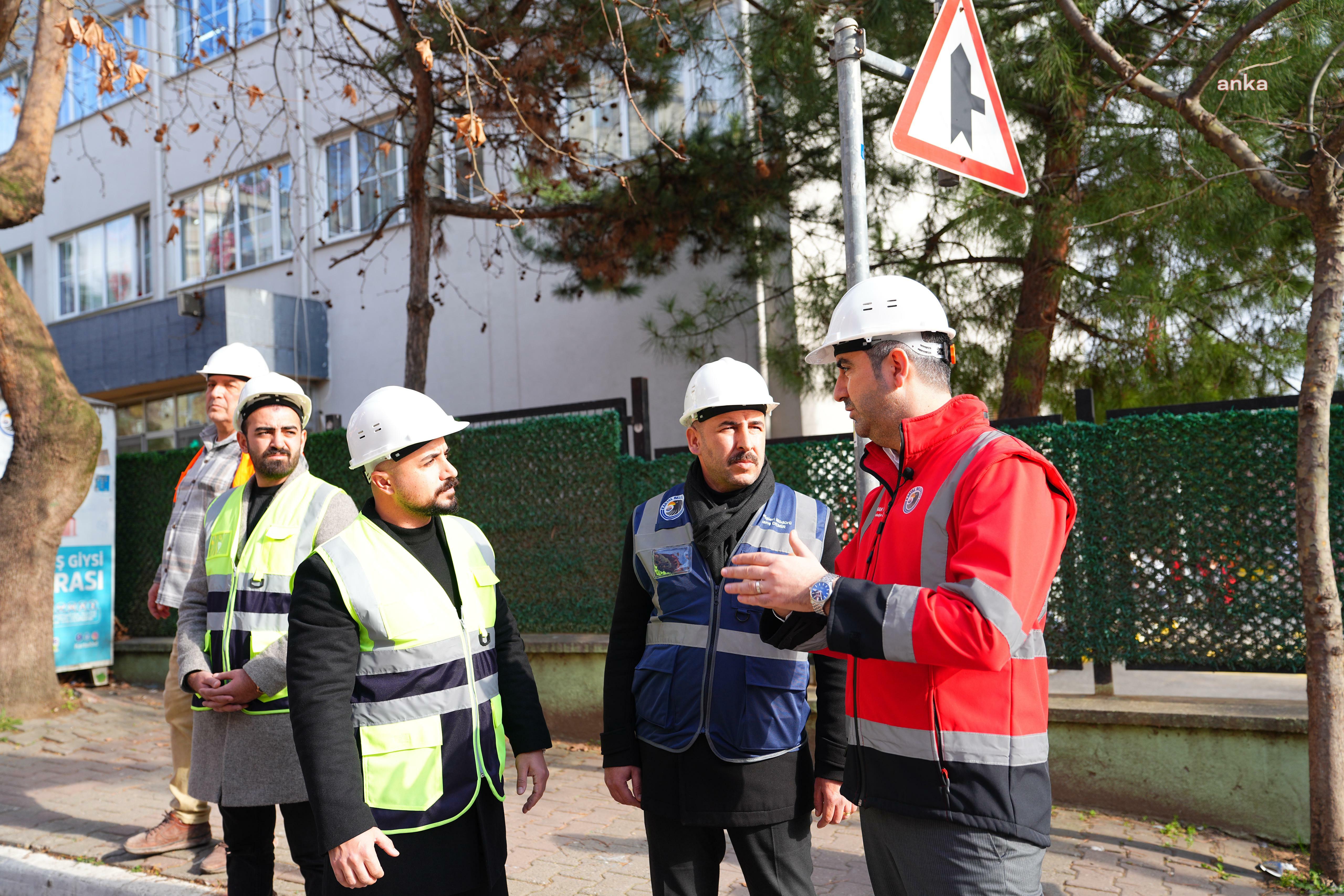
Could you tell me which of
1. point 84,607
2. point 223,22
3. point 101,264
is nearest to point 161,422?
point 101,264

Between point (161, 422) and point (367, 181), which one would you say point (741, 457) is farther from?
point (161, 422)

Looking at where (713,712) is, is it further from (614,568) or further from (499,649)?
(614,568)

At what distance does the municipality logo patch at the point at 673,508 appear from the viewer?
10.4ft

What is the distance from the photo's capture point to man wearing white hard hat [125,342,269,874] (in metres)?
4.74

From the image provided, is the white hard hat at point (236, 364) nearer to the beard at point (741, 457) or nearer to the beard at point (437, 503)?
the beard at point (437, 503)

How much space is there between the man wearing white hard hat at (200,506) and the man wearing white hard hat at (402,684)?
7.03ft

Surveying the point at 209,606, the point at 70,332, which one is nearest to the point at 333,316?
the point at 70,332

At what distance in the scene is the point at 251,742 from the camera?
3.57 metres

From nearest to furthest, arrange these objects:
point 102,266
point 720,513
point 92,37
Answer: point 720,513 < point 92,37 < point 102,266

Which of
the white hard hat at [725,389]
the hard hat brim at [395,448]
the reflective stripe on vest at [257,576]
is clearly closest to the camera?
the hard hat brim at [395,448]

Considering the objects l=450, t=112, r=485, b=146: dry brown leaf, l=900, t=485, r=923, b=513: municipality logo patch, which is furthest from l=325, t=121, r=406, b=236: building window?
l=900, t=485, r=923, b=513: municipality logo patch

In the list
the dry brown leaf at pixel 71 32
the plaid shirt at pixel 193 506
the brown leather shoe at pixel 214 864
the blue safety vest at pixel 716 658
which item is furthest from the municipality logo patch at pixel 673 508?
the dry brown leaf at pixel 71 32

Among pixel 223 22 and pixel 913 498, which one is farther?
pixel 223 22

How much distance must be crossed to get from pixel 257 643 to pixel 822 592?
2373 millimetres
